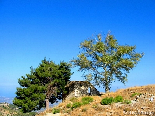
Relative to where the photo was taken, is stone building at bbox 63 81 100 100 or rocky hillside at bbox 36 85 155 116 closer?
rocky hillside at bbox 36 85 155 116

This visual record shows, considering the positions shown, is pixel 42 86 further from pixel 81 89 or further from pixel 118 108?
pixel 118 108

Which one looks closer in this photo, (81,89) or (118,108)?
(118,108)

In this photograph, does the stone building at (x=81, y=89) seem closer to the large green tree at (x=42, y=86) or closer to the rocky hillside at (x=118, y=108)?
the large green tree at (x=42, y=86)

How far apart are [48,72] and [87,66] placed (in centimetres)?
854

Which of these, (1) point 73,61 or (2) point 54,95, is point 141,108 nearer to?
(1) point 73,61

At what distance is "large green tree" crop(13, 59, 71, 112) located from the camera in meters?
35.2

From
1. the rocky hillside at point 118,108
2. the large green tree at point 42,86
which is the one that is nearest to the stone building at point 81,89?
the large green tree at point 42,86

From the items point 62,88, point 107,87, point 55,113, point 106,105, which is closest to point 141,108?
point 106,105

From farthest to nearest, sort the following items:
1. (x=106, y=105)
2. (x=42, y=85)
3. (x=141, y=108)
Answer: (x=42, y=85)
(x=106, y=105)
(x=141, y=108)

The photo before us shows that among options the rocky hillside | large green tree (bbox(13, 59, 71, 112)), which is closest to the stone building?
large green tree (bbox(13, 59, 71, 112))

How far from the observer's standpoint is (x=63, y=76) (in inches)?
1527

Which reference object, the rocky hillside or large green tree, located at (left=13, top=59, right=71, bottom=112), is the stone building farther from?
the rocky hillside

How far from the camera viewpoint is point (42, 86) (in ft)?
119

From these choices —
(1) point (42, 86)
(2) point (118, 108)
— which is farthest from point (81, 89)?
(2) point (118, 108)
